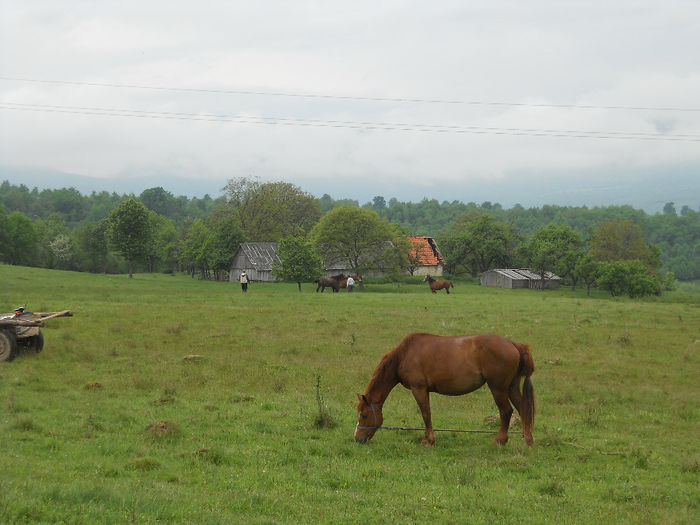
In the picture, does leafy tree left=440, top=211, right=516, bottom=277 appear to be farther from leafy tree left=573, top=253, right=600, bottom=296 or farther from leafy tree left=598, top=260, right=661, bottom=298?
leafy tree left=598, top=260, right=661, bottom=298

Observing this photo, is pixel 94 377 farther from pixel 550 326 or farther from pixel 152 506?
pixel 550 326

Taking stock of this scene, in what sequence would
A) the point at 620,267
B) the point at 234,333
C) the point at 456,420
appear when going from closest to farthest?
1. the point at 456,420
2. the point at 234,333
3. the point at 620,267

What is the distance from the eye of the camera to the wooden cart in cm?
1711

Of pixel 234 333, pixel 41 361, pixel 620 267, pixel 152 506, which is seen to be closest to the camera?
pixel 152 506

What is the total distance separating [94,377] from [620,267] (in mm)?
63377

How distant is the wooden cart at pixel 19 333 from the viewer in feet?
56.1

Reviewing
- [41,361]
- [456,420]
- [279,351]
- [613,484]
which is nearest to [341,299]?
[279,351]

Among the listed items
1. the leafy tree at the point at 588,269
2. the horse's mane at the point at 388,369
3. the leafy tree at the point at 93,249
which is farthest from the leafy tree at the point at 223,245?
the horse's mane at the point at 388,369

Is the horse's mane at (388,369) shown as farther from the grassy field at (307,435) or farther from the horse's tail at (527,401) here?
the horse's tail at (527,401)

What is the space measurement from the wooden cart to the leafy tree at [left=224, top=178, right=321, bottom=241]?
77.1 metres

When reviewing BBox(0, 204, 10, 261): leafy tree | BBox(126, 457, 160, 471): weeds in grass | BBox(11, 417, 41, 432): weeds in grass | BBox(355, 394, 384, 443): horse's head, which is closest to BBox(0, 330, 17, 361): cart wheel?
BBox(11, 417, 41, 432): weeds in grass

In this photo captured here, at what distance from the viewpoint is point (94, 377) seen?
16203mm

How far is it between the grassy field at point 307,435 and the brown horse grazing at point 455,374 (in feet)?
1.51

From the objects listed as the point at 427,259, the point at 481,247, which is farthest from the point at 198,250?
the point at 481,247
